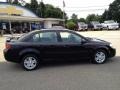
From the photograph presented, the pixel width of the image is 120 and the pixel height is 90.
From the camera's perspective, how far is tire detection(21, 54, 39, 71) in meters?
8.52

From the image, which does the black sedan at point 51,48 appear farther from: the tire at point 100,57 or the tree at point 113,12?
the tree at point 113,12

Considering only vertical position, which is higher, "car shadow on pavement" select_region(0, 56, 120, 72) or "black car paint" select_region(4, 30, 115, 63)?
"black car paint" select_region(4, 30, 115, 63)

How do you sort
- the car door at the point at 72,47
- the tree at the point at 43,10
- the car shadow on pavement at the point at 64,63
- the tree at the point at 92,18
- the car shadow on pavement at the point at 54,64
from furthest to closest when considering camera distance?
the tree at the point at 92,18 → the tree at the point at 43,10 → the car shadow on pavement at the point at 64,63 → the car shadow on pavement at the point at 54,64 → the car door at the point at 72,47

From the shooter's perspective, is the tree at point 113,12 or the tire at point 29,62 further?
the tree at point 113,12

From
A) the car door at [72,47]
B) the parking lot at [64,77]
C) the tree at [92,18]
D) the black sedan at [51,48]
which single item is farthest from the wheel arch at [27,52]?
the tree at [92,18]

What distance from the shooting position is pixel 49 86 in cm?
634

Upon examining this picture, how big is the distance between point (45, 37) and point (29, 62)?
1.16 metres

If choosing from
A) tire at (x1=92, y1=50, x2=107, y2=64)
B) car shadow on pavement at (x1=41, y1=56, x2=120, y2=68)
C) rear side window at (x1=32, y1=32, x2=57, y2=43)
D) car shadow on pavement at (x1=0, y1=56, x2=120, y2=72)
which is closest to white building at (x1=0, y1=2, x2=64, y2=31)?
car shadow on pavement at (x1=0, y1=56, x2=120, y2=72)

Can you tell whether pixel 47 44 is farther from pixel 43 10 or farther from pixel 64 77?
pixel 43 10

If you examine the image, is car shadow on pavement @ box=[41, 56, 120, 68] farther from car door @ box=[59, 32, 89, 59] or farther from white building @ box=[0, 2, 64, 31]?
white building @ box=[0, 2, 64, 31]

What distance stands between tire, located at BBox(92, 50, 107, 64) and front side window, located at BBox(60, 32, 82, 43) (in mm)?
950

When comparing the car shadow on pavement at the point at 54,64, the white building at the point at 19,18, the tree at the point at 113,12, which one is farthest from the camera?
the tree at the point at 113,12

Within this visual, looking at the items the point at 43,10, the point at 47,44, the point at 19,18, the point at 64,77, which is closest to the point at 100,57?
the point at 47,44

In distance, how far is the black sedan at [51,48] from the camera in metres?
8.50
